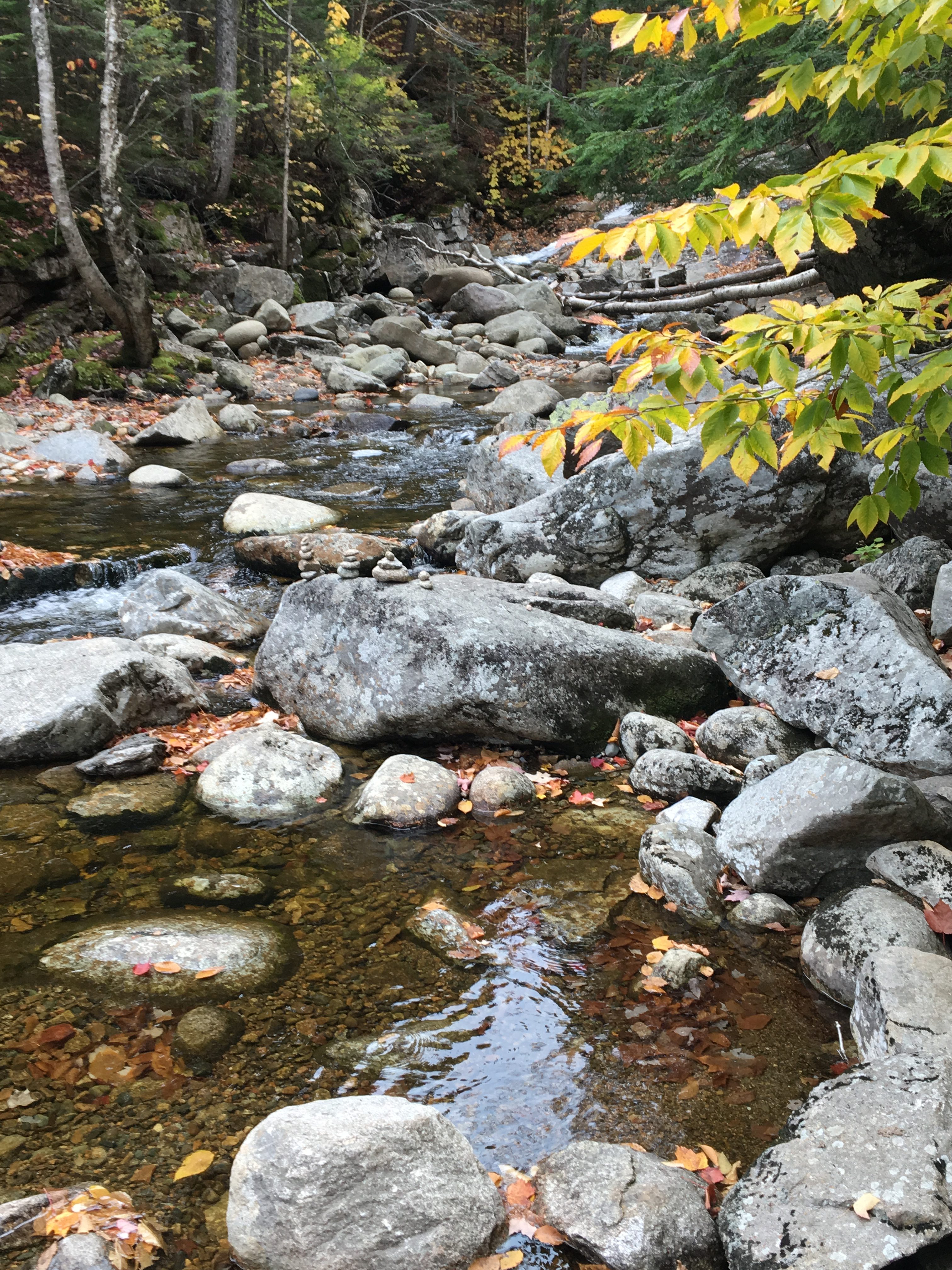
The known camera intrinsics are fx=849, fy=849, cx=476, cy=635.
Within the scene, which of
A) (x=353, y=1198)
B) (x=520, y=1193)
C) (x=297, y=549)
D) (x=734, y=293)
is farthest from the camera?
(x=734, y=293)

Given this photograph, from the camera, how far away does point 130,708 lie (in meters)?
5.45

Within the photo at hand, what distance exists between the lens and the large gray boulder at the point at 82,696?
5.08 meters

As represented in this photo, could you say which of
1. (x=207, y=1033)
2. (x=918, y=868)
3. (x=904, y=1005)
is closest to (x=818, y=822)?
(x=918, y=868)

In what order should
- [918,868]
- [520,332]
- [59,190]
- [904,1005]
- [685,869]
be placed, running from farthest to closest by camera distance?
[520,332]
[59,190]
[685,869]
[918,868]
[904,1005]

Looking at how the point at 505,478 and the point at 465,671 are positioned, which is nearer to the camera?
the point at 465,671

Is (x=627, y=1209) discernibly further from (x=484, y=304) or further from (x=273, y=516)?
(x=484, y=304)

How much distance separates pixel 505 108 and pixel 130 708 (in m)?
35.6

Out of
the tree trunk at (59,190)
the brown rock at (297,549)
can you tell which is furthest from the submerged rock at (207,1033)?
the tree trunk at (59,190)

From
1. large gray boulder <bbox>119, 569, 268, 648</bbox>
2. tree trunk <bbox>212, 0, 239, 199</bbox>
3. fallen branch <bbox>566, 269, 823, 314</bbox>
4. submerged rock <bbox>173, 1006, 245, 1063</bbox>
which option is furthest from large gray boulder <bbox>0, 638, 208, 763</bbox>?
tree trunk <bbox>212, 0, 239, 199</bbox>

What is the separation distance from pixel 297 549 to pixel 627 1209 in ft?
22.6

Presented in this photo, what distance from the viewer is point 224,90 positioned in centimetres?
1912

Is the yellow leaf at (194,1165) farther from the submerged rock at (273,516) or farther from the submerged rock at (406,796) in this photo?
the submerged rock at (273,516)

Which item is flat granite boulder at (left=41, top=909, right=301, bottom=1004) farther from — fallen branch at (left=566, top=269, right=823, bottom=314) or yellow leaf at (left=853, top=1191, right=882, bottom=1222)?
fallen branch at (left=566, top=269, right=823, bottom=314)

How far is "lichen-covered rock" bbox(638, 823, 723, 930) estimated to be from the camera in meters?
3.76
